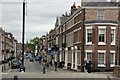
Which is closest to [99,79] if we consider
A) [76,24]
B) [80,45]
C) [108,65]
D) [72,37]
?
[108,65]

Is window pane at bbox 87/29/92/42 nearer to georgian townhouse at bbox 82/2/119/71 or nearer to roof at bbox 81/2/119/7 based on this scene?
georgian townhouse at bbox 82/2/119/71

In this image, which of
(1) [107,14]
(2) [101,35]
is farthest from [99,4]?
(2) [101,35]

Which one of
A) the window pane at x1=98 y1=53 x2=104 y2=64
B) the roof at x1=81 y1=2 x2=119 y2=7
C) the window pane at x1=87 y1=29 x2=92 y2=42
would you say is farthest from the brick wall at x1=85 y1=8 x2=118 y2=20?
the window pane at x1=98 y1=53 x2=104 y2=64

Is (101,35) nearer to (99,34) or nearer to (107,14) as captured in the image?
(99,34)

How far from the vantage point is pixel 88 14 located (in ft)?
182

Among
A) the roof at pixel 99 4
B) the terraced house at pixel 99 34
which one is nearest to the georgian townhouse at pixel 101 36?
the terraced house at pixel 99 34

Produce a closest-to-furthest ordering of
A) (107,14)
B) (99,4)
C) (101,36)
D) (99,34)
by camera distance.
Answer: (99,34), (101,36), (107,14), (99,4)

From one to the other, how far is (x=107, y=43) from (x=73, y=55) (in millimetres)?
12089

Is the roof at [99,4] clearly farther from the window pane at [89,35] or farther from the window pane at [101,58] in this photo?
the window pane at [101,58]

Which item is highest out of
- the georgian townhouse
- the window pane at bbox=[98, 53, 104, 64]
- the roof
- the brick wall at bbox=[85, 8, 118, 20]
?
the roof

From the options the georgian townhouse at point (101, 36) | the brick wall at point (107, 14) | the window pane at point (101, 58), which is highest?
the brick wall at point (107, 14)

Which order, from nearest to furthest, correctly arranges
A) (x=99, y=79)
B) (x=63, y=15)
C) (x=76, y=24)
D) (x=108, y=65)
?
(x=99, y=79), (x=108, y=65), (x=76, y=24), (x=63, y=15)

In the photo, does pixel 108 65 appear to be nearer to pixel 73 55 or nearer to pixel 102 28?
pixel 102 28

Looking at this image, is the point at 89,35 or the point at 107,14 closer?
the point at 89,35
